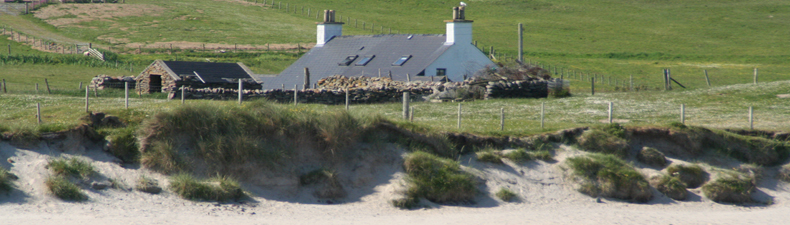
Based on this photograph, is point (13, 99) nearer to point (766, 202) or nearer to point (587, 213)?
point (587, 213)

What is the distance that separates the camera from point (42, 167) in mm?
14086

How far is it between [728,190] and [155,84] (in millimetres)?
29447

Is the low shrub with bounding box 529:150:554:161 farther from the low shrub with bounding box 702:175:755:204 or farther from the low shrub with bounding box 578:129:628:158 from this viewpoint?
the low shrub with bounding box 702:175:755:204

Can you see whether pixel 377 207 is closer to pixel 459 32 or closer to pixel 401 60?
pixel 401 60

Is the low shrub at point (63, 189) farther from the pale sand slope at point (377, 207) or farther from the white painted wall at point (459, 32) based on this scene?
the white painted wall at point (459, 32)

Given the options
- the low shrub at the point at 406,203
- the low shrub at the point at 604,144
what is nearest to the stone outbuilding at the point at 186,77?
the low shrub at the point at 604,144

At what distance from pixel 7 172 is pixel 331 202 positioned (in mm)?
6320

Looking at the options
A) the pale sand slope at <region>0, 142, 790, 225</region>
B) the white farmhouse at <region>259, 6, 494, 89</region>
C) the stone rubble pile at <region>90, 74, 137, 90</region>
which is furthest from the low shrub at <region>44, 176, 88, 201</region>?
the stone rubble pile at <region>90, 74, 137, 90</region>

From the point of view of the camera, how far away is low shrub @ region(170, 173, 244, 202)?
14359 millimetres

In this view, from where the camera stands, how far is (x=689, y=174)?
57.9 feet

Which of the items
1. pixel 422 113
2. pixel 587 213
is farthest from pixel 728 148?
pixel 422 113

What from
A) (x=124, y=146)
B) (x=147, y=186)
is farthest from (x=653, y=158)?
(x=124, y=146)

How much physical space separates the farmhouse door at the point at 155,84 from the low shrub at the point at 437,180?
24.6m

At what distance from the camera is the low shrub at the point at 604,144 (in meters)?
18.1
